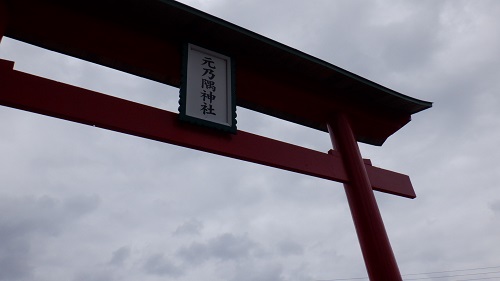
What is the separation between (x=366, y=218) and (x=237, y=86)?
2.19 m

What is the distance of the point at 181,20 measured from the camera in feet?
13.3

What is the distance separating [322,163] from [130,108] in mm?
2271

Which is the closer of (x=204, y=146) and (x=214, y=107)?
(x=204, y=146)

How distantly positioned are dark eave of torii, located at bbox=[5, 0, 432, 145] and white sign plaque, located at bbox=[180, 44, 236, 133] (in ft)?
0.45

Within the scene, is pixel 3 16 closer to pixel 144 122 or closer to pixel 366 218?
pixel 144 122

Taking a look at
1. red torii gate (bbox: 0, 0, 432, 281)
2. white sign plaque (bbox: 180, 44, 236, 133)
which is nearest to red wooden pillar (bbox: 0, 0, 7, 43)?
red torii gate (bbox: 0, 0, 432, 281)

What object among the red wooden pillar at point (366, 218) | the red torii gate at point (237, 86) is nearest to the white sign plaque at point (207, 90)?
the red torii gate at point (237, 86)

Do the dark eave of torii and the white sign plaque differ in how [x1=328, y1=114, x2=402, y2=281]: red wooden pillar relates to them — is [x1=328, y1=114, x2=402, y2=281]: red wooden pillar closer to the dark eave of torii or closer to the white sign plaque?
the dark eave of torii

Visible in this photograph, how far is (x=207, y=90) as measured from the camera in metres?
4.10

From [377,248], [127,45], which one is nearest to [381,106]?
[377,248]

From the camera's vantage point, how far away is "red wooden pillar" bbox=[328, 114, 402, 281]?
13.3ft

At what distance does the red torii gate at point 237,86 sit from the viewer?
3398mm

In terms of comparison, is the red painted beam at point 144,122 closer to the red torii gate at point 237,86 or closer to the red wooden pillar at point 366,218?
the red torii gate at point 237,86

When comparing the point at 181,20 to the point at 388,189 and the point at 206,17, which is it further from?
the point at 388,189
